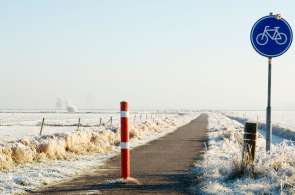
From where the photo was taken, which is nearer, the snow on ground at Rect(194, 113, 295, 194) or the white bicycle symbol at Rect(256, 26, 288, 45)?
the snow on ground at Rect(194, 113, 295, 194)

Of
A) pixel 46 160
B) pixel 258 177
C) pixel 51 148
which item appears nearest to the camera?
pixel 258 177

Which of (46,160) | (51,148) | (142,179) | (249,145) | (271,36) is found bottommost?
(46,160)

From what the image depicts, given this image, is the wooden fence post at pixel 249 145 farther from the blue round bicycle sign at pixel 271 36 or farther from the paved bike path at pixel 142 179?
the blue round bicycle sign at pixel 271 36

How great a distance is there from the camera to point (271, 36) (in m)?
12.0

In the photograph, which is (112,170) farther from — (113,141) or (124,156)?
(113,141)

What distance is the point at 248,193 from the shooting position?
9.10m

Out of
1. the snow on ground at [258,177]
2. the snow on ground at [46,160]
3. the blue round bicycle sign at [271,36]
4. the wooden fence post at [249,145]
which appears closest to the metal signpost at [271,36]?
the blue round bicycle sign at [271,36]

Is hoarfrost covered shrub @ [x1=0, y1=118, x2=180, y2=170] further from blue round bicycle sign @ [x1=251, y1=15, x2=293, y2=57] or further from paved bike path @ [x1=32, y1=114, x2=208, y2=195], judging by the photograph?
blue round bicycle sign @ [x1=251, y1=15, x2=293, y2=57]

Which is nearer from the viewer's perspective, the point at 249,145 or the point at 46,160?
the point at 249,145

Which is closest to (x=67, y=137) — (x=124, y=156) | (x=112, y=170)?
(x=112, y=170)

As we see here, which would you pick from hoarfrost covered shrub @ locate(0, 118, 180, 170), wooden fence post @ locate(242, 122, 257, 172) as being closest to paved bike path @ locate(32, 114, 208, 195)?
wooden fence post @ locate(242, 122, 257, 172)

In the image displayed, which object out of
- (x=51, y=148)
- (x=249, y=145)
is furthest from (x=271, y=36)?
(x=51, y=148)

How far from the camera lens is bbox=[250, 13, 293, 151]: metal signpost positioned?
11867mm

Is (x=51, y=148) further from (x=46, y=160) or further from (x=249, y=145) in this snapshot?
(x=249, y=145)
